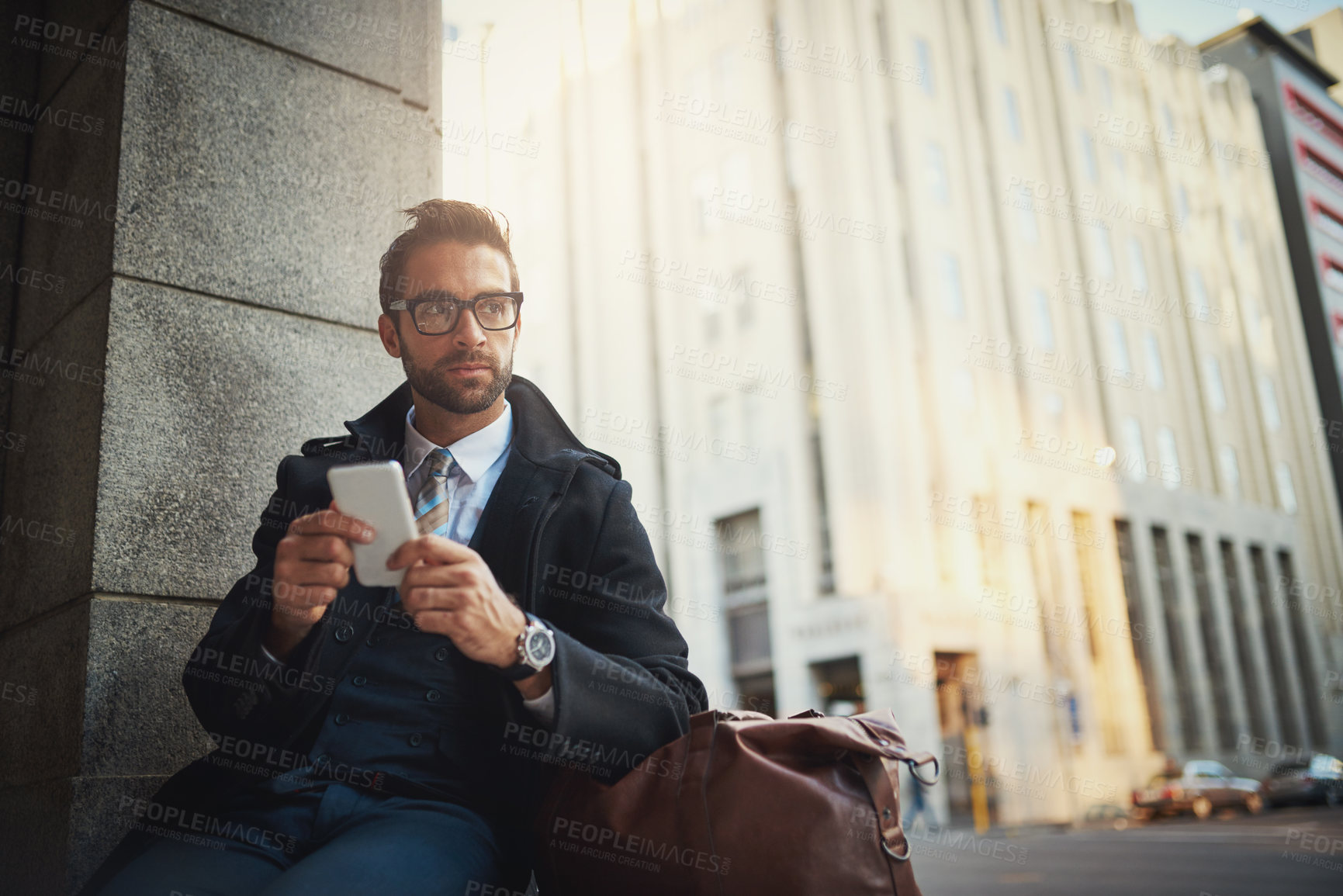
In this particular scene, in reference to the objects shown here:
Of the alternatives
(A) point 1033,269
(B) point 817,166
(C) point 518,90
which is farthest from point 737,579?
(C) point 518,90

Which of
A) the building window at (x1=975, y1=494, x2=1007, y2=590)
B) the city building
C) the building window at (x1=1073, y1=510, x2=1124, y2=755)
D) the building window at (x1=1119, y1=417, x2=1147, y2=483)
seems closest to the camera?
the building window at (x1=975, y1=494, x2=1007, y2=590)

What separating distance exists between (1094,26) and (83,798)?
44121 millimetres

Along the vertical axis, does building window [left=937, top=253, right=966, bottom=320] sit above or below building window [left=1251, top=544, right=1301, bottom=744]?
above

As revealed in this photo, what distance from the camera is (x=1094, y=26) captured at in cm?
3928

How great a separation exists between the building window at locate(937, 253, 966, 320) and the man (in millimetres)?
27945

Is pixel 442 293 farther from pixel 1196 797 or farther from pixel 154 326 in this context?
pixel 1196 797

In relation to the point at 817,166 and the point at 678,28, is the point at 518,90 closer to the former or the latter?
the point at 817,166

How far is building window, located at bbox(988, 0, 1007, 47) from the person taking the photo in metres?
34.6

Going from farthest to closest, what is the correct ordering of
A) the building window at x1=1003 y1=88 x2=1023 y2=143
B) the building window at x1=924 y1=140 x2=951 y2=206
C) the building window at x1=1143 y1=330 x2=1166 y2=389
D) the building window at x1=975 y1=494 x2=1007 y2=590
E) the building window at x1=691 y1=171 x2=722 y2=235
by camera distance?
the building window at x1=1143 y1=330 x2=1166 y2=389 → the building window at x1=1003 y1=88 x2=1023 y2=143 → the building window at x1=691 y1=171 x2=722 y2=235 → the building window at x1=924 y1=140 x2=951 y2=206 → the building window at x1=975 y1=494 x2=1007 y2=590

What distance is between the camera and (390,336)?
2.66 meters

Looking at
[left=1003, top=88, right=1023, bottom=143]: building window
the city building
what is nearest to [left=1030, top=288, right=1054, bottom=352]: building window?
[left=1003, top=88, right=1023, bottom=143]: building window

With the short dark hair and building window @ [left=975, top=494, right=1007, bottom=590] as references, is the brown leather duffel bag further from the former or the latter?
building window @ [left=975, top=494, right=1007, bottom=590]

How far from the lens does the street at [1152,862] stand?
9.29 m

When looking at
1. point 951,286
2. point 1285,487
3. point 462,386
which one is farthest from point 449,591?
point 1285,487
